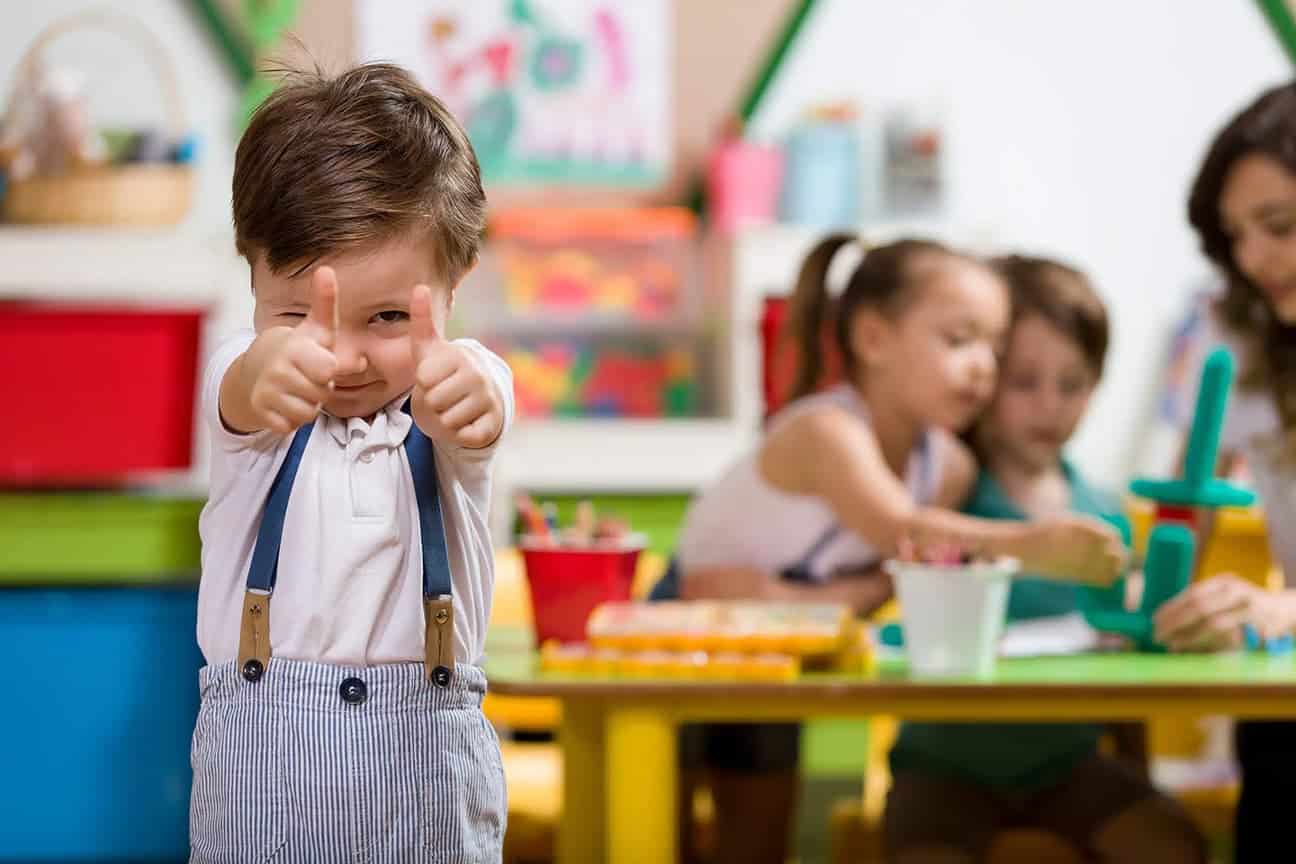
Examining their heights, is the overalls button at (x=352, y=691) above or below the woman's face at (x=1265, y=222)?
below

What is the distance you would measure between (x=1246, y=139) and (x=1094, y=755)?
2.05 feet

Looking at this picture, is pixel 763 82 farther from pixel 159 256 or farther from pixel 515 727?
pixel 515 727

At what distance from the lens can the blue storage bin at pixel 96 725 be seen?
2.54 m

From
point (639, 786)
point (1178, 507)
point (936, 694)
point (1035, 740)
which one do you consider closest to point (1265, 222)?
point (1178, 507)

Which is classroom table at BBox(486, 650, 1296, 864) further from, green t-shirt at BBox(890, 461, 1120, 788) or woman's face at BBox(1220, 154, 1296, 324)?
woman's face at BBox(1220, 154, 1296, 324)

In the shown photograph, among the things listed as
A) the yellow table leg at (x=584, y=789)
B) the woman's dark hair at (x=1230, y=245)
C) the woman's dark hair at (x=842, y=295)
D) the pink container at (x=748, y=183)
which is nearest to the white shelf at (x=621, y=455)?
the pink container at (x=748, y=183)

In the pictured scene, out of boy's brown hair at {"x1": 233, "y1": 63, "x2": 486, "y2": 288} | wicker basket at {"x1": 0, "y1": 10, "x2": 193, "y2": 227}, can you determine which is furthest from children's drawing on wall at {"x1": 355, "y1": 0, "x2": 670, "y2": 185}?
boy's brown hair at {"x1": 233, "y1": 63, "x2": 486, "y2": 288}

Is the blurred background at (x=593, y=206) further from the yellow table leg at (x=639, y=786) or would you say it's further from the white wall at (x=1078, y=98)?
the yellow table leg at (x=639, y=786)

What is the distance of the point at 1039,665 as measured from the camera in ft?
4.24

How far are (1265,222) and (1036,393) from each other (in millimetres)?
275

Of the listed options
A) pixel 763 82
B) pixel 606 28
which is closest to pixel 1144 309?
pixel 763 82

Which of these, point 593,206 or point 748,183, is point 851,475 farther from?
point 593,206

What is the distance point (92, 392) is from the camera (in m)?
2.75

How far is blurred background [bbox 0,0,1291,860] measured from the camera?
107 inches
